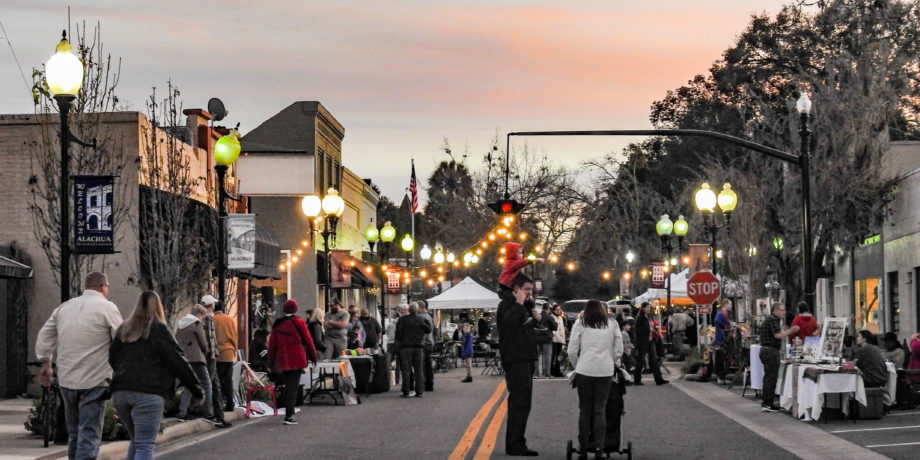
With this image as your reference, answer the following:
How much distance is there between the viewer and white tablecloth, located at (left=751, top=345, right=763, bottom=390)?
24.8 m

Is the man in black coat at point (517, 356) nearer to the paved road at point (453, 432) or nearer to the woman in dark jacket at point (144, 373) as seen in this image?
the paved road at point (453, 432)

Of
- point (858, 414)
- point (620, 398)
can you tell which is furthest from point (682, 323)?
point (620, 398)

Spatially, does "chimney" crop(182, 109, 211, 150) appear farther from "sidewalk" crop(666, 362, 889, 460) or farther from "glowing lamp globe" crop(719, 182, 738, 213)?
"sidewalk" crop(666, 362, 889, 460)

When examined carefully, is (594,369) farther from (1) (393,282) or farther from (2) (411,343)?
(1) (393,282)

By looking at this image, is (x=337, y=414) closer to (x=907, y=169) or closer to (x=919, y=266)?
(x=919, y=266)

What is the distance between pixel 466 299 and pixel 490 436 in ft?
86.0

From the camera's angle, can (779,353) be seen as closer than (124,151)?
Yes

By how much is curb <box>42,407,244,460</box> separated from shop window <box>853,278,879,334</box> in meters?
25.2

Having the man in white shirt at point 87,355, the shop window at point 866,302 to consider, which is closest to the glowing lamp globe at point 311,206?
the man in white shirt at point 87,355

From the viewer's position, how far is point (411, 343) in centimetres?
2653

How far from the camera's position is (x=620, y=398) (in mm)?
14727

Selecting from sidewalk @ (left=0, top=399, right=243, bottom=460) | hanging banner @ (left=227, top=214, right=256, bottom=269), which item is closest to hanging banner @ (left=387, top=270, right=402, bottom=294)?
hanging banner @ (left=227, top=214, right=256, bottom=269)

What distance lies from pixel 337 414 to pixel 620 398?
8356mm

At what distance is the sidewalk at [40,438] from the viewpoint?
15.2 m
